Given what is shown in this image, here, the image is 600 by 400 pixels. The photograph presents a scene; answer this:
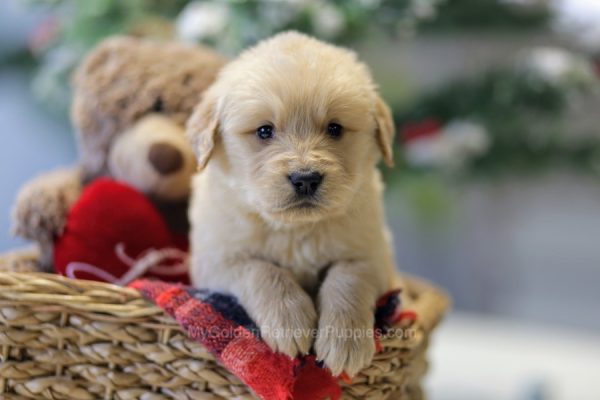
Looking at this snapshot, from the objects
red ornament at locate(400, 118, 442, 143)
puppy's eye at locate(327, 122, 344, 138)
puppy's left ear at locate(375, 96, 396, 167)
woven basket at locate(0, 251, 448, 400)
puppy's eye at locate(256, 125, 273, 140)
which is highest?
red ornament at locate(400, 118, 442, 143)

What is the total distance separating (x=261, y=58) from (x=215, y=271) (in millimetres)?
370

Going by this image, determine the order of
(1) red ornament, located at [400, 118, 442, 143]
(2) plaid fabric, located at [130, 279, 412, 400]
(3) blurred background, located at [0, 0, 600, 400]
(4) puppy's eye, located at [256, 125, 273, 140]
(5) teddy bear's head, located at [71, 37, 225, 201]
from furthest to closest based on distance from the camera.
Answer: (1) red ornament, located at [400, 118, 442, 143] → (3) blurred background, located at [0, 0, 600, 400] → (5) teddy bear's head, located at [71, 37, 225, 201] → (4) puppy's eye, located at [256, 125, 273, 140] → (2) plaid fabric, located at [130, 279, 412, 400]

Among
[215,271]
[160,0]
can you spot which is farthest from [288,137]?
[160,0]

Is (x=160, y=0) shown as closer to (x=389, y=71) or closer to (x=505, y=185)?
(x=389, y=71)

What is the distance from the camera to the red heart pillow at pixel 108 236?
1.20 m

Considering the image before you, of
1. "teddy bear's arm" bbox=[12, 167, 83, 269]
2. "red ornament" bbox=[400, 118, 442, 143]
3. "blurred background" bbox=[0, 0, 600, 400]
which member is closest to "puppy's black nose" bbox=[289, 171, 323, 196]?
"teddy bear's arm" bbox=[12, 167, 83, 269]

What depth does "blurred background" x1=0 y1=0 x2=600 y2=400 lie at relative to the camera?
5.83 feet

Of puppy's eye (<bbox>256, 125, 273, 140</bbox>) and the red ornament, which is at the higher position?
the red ornament

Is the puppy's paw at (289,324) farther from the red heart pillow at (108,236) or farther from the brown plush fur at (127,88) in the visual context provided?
the brown plush fur at (127,88)

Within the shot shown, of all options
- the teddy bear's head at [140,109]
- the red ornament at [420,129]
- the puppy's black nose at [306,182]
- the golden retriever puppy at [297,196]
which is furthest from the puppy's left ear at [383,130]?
the red ornament at [420,129]

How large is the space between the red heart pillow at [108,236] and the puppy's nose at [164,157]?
7 cm

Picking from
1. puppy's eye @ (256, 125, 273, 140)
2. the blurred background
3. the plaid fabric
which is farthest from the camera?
the blurred background

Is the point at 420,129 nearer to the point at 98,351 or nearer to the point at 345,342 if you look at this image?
the point at 345,342

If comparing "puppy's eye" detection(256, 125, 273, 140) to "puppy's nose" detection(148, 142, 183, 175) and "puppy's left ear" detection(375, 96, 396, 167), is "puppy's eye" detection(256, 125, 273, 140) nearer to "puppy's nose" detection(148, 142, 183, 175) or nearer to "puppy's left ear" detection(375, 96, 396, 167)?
"puppy's left ear" detection(375, 96, 396, 167)
